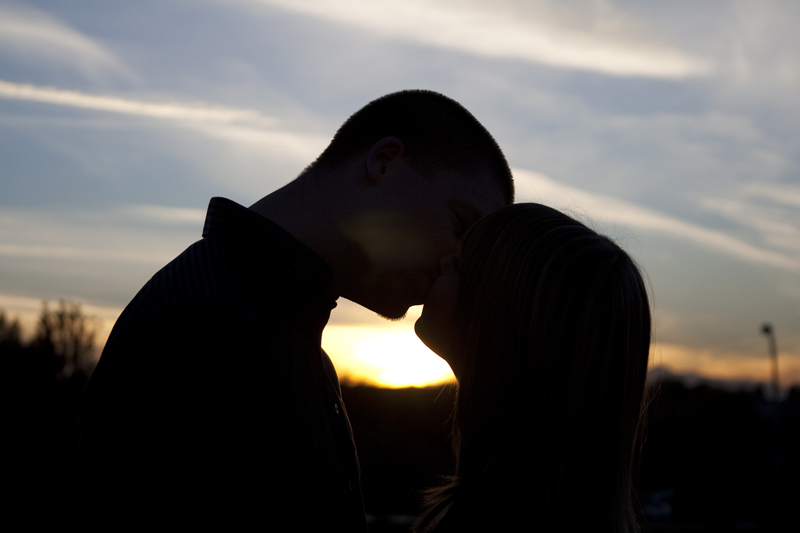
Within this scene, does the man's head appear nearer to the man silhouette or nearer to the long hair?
the man silhouette

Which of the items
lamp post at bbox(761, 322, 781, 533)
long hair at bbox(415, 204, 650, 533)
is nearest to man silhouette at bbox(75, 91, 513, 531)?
long hair at bbox(415, 204, 650, 533)

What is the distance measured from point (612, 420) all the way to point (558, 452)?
0.86 ft

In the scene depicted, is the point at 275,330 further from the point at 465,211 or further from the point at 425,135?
the point at 425,135

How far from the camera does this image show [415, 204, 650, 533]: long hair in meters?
2.50

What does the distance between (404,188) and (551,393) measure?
160 cm

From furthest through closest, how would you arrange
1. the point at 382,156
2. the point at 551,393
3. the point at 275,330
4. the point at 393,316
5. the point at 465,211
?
the point at 393,316, the point at 465,211, the point at 382,156, the point at 275,330, the point at 551,393

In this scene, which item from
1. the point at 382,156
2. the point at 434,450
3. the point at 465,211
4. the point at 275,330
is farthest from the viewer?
the point at 434,450

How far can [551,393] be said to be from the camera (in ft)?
8.50

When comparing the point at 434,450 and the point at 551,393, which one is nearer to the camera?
the point at 551,393

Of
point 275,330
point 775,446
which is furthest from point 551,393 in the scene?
point 775,446

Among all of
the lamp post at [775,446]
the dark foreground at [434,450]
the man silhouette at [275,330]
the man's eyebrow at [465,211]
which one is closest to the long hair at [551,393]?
the man silhouette at [275,330]

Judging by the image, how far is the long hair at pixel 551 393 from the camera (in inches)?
98.5

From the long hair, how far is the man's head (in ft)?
3.26

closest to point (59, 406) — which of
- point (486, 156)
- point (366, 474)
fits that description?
point (366, 474)
